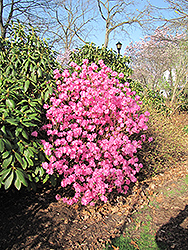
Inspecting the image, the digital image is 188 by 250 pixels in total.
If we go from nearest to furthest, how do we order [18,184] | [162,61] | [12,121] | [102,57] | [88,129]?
[18,184] < [12,121] < [88,129] < [102,57] < [162,61]

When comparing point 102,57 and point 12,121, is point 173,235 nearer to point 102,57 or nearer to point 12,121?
point 12,121

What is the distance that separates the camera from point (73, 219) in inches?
120

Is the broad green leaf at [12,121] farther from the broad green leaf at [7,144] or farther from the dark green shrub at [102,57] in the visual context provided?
the dark green shrub at [102,57]

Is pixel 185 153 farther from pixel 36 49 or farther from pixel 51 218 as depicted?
pixel 36 49

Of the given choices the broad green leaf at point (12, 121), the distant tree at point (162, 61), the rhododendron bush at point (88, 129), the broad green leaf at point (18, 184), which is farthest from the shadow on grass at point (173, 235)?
the distant tree at point (162, 61)

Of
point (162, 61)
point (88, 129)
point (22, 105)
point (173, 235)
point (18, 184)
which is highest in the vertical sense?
point (162, 61)

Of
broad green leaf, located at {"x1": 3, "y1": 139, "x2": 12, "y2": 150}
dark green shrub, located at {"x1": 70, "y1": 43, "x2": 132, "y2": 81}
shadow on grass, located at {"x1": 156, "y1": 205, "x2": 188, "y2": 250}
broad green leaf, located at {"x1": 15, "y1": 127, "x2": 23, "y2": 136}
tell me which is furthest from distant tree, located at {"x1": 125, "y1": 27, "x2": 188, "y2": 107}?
broad green leaf, located at {"x1": 3, "y1": 139, "x2": 12, "y2": 150}

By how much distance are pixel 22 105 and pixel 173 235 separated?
8.64 feet

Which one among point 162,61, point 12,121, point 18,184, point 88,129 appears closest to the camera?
point 18,184

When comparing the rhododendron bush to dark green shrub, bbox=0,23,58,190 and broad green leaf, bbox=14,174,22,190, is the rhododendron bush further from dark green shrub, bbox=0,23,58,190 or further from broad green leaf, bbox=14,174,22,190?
broad green leaf, bbox=14,174,22,190

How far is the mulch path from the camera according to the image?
8.46ft

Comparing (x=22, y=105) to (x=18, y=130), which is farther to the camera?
(x=22, y=105)

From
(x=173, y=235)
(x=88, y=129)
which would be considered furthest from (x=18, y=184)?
(x=173, y=235)

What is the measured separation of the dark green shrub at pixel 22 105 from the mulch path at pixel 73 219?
54 centimetres
